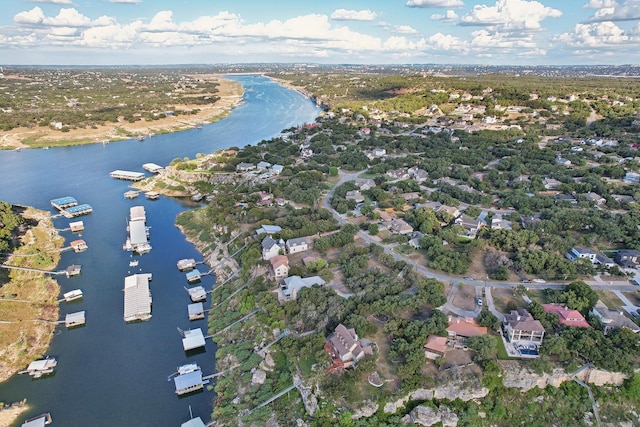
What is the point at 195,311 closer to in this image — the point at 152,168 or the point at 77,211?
the point at 77,211

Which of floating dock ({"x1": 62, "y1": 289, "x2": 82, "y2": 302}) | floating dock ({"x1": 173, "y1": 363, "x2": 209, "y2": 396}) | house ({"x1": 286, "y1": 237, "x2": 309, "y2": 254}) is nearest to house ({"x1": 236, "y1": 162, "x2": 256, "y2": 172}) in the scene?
house ({"x1": 286, "y1": 237, "x2": 309, "y2": 254})

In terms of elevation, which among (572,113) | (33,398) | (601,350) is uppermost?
(572,113)

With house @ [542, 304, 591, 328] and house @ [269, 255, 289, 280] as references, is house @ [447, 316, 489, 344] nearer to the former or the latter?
house @ [542, 304, 591, 328]

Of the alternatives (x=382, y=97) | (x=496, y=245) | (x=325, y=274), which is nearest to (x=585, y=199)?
(x=496, y=245)

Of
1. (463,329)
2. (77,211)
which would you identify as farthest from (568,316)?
(77,211)

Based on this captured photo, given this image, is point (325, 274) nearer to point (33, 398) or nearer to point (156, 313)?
point (156, 313)

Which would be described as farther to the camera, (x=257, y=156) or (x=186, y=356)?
(x=257, y=156)
